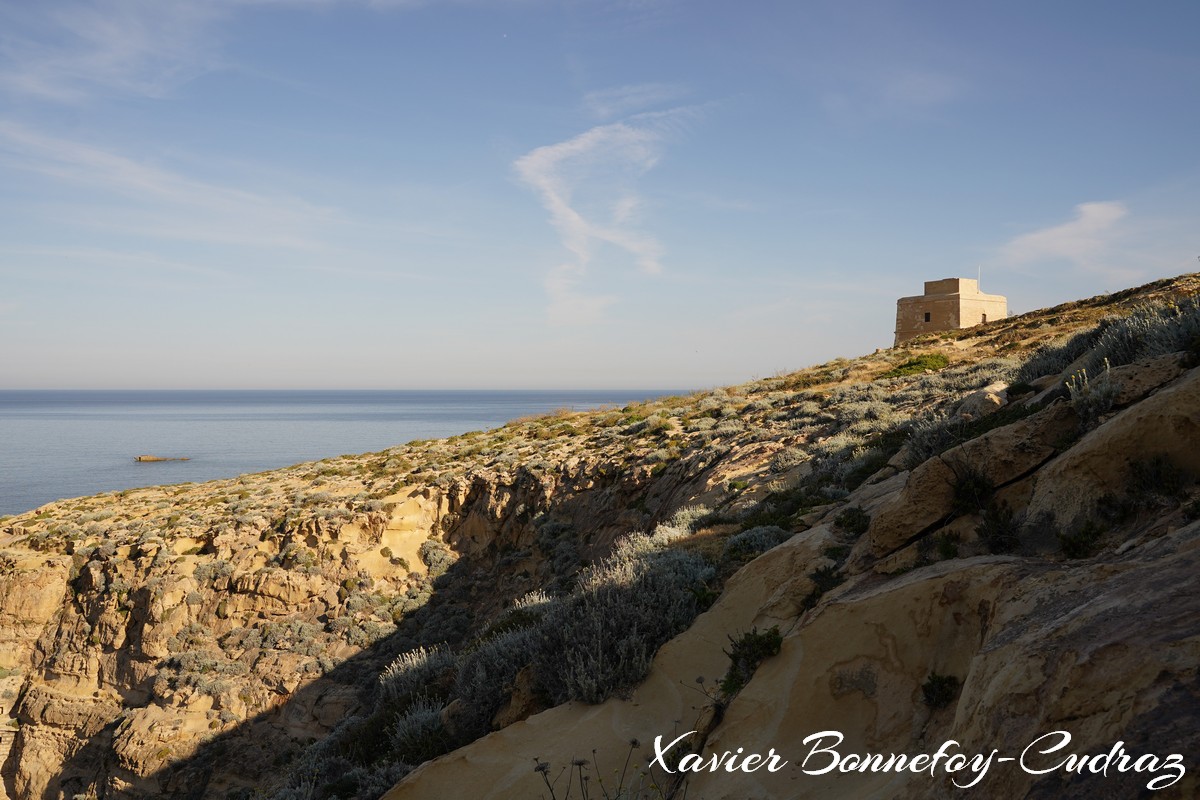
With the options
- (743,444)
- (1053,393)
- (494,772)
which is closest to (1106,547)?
(1053,393)

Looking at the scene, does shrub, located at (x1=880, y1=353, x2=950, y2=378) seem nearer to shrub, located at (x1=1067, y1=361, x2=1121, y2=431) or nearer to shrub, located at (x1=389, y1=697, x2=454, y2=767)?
shrub, located at (x1=1067, y1=361, x2=1121, y2=431)

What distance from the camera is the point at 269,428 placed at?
348ft

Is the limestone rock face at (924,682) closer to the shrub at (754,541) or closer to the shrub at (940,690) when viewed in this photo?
the shrub at (940,690)

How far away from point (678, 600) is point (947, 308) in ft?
106

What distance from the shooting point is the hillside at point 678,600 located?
376cm

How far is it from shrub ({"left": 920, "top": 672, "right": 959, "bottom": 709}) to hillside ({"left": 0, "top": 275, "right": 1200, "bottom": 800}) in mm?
23

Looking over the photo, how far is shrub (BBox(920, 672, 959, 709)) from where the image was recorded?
4.17 metres

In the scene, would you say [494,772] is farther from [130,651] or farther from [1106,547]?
[130,651]

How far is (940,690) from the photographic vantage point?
4.21 metres

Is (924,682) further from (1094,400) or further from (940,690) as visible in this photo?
(1094,400)

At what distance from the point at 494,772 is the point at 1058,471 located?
530 cm

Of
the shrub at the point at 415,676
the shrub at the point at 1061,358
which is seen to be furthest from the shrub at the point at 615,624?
the shrub at the point at 1061,358

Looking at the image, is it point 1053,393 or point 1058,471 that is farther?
point 1053,393

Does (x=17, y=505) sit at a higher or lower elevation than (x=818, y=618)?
lower
